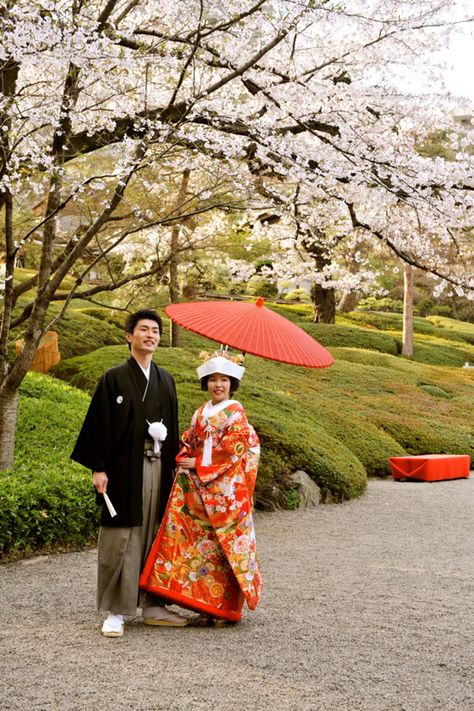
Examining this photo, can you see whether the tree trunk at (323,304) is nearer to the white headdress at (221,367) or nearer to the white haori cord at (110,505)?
the white headdress at (221,367)

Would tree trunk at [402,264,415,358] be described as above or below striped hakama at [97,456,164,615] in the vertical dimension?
above

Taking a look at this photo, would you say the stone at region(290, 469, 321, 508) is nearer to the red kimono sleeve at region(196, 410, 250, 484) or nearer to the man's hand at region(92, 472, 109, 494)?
the red kimono sleeve at region(196, 410, 250, 484)

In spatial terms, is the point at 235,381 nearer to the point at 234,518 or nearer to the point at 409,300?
the point at 234,518

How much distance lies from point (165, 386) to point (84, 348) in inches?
329

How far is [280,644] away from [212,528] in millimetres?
689

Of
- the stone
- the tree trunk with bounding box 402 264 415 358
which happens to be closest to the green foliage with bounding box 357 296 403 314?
the tree trunk with bounding box 402 264 415 358

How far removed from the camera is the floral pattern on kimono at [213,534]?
4141 mm

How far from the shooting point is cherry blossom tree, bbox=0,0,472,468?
236 inches

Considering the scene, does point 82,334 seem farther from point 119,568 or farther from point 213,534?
point 119,568

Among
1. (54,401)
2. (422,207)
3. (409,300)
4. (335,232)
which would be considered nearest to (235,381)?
(422,207)

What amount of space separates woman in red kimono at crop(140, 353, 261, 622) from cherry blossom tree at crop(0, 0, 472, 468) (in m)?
2.28

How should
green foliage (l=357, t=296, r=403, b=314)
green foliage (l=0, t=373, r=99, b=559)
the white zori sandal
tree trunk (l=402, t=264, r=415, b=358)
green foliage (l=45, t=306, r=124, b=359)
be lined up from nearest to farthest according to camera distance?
1. the white zori sandal
2. green foliage (l=0, t=373, r=99, b=559)
3. green foliage (l=45, t=306, r=124, b=359)
4. tree trunk (l=402, t=264, r=415, b=358)
5. green foliage (l=357, t=296, r=403, b=314)

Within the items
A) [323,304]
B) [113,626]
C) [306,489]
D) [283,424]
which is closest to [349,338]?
[323,304]

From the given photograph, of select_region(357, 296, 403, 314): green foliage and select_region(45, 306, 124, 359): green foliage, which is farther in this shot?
select_region(357, 296, 403, 314): green foliage
